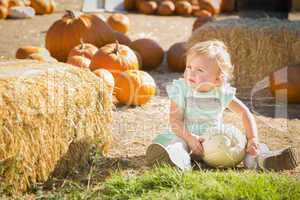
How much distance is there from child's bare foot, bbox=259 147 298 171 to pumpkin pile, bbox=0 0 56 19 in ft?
25.3

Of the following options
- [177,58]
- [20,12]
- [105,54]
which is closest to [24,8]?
[20,12]

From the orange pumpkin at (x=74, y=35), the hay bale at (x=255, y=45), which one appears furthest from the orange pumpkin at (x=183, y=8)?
the hay bale at (x=255, y=45)

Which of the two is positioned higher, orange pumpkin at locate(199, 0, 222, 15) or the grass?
orange pumpkin at locate(199, 0, 222, 15)

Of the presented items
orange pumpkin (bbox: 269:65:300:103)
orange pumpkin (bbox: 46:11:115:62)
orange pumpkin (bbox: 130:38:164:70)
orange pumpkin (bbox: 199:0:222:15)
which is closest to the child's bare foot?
orange pumpkin (bbox: 269:65:300:103)

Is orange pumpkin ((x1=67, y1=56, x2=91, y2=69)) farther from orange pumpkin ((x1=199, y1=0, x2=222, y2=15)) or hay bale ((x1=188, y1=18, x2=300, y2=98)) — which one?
orange pumpkin ((x1=199, y1=0, x2=222, y2=15))

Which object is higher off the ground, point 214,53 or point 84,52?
point 214,53

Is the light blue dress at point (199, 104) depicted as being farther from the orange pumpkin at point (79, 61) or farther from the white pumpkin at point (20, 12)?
the white pumpkin at point (20, 12)

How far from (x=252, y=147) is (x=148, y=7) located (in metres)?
8.83

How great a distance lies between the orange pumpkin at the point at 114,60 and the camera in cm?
587

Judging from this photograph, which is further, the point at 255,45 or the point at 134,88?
the point at 255,45

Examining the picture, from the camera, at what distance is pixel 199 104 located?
3938 mm

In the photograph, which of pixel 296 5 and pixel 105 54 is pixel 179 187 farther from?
pixel 296 5

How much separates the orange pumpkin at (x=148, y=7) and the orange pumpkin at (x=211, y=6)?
948 mm

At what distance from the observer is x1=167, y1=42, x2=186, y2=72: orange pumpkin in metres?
7.03
